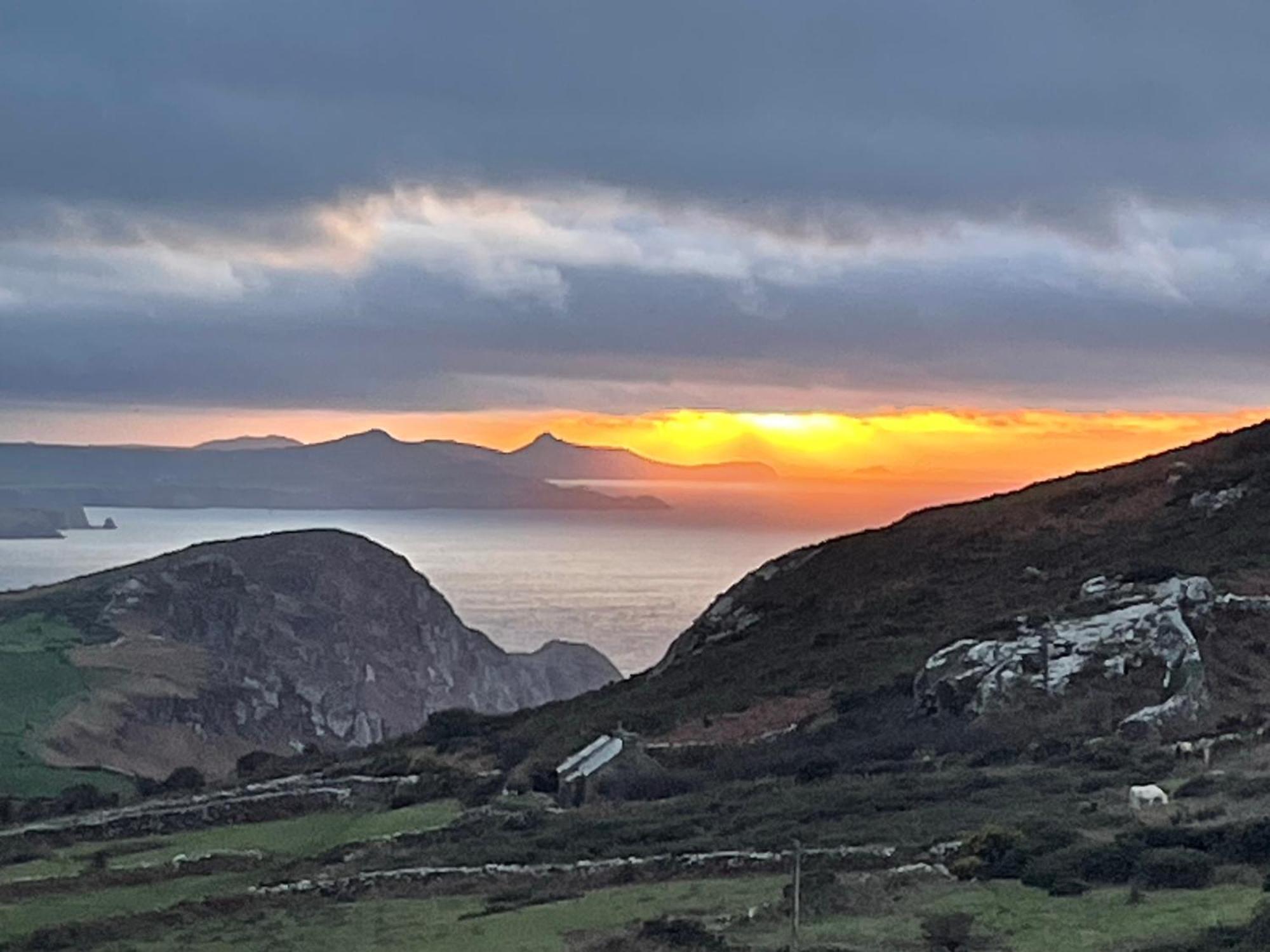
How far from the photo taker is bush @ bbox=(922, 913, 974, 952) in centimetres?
1966

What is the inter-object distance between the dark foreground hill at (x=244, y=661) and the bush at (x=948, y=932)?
57594 mm

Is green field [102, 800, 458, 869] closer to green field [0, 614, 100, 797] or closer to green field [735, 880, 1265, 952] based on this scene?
green field [735, 880, 1265, 952]

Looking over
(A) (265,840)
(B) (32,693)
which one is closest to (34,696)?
(B) (32,693)

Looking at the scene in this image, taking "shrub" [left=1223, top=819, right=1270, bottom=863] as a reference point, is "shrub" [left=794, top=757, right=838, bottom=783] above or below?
below

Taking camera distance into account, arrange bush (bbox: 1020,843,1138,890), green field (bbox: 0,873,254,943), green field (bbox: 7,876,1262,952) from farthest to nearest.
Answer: green field (bbox: 0,873,254,943) → bush (bbox: 1020,843,1138,890) → green field (bbox: 7,876,1262,952)

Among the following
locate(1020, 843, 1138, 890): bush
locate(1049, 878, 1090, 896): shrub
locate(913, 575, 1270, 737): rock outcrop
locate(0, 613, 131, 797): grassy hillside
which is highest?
locate(913, 575, 1270, 737): rock outcrop

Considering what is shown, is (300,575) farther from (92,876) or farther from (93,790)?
(92,876)

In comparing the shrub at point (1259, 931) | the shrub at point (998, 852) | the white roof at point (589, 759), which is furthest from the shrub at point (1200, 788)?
the white roof at point (589, 759)

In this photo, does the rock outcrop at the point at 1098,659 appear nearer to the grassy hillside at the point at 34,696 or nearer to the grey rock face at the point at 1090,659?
the grey rock face at the point at 1090,659

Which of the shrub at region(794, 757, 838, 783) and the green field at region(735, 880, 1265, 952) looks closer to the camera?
the green field at region(735, 880, 1265, 952)

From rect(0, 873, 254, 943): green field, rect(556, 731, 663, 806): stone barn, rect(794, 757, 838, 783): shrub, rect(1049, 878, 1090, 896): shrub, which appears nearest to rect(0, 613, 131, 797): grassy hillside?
rect(556, 731, 663, 806): stone barn

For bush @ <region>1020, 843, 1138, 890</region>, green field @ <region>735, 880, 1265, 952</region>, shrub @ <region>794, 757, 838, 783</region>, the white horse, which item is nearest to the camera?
green field @ <region>735, 880, 1265, 952</region>

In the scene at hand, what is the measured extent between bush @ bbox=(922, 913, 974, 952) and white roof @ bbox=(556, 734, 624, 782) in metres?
16.7

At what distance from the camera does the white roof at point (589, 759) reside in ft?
122
